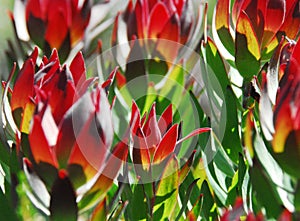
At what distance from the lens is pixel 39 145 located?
0.71m

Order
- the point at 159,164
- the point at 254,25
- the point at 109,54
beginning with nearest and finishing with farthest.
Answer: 1. the point at 159,164
2. the point at 254,25
3. the point at 109,54

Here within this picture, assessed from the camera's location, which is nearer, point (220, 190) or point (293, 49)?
point (293, 49)

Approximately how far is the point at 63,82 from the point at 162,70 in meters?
0.36

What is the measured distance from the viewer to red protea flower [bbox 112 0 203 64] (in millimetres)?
1073

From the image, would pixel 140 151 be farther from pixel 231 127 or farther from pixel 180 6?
pixel 180 6

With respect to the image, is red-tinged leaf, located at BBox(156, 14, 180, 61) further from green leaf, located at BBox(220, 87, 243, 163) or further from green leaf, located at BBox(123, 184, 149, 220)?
green leaf, located at BBox(123, 184, 149, 220)

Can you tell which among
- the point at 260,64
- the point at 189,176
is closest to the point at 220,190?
the point at 189,176

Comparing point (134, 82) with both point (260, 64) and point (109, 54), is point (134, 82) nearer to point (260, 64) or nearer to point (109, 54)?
point (109, 54)

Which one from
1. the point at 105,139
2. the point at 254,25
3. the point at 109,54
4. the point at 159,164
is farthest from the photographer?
the point at 109,54

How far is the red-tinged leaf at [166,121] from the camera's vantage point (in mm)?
895

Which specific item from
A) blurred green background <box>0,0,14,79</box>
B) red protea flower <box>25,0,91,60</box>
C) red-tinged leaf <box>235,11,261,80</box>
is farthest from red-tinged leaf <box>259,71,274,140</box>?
blurred green background <box>0,0,14,79</box>

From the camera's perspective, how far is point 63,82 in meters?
0.76

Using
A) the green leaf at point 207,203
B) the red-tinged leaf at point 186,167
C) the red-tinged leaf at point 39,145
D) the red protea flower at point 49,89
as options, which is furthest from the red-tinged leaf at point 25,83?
the green leaf at point 207,203

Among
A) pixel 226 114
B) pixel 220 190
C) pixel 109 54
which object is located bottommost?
pixel 220 190
